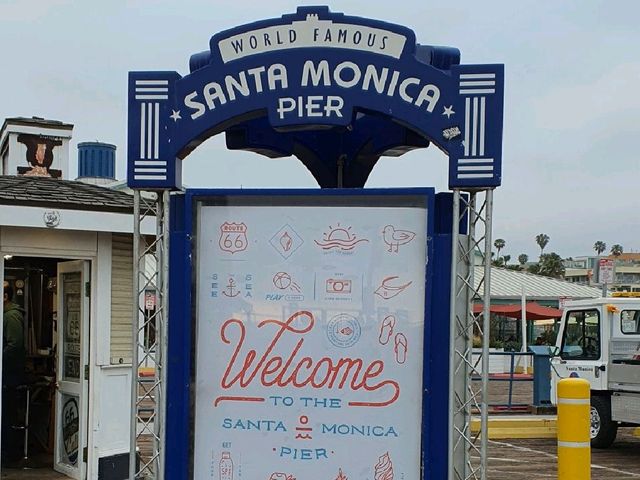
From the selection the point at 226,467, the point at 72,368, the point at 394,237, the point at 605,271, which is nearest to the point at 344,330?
the point at 394,237

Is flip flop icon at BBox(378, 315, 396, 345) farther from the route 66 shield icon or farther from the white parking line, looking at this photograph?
the white parking line

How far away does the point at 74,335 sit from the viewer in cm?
1020

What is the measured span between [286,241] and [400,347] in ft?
3.41

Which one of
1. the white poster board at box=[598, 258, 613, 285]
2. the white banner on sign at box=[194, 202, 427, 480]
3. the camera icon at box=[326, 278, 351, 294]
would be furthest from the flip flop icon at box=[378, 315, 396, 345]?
Result: the white poster board at box=[598, 258, 613, 285]

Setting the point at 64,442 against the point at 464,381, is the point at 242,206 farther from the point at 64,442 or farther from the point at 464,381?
the point at 64,442

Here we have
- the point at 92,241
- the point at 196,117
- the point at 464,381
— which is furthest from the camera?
the point at 92,241

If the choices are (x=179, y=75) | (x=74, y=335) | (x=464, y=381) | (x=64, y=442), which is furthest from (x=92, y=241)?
(x=464, y=381)

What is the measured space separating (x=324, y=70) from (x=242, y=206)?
1.07m

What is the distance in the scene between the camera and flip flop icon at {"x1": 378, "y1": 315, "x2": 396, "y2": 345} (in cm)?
589

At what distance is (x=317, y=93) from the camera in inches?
237

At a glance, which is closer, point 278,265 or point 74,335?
point 278,265

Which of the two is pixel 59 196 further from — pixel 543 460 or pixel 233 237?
pixel 543 460

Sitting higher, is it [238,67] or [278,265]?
[238,67]

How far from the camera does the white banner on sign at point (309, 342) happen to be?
5.87 m
